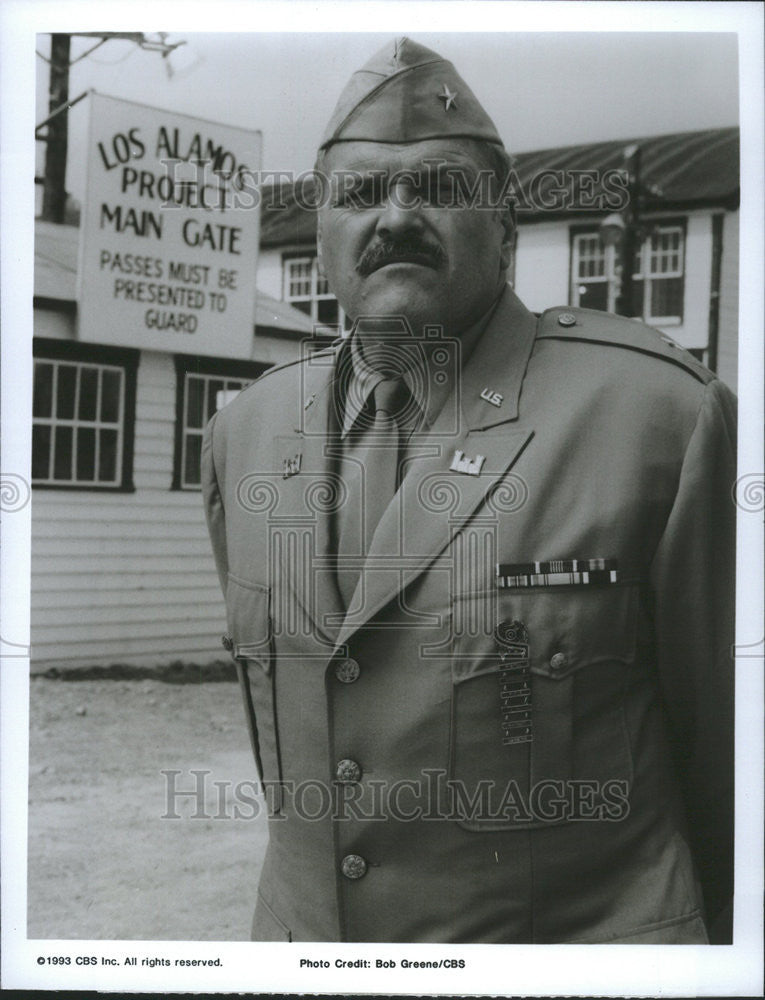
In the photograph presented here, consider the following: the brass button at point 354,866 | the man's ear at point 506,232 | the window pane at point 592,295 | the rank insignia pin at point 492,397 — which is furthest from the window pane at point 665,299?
the brass button at point 354,866

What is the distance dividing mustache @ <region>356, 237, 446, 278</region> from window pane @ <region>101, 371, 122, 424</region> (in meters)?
0.87

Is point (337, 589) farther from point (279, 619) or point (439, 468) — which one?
point (439, 468)

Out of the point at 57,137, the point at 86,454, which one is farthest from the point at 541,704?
the point at 57,137

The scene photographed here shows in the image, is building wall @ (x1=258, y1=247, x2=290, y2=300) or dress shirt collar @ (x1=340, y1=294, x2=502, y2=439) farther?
building wall @ (x1=258, y1=247, x2=290, y2=300)

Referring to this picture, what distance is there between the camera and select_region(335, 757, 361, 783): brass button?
2264 mm

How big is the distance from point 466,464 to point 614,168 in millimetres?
921

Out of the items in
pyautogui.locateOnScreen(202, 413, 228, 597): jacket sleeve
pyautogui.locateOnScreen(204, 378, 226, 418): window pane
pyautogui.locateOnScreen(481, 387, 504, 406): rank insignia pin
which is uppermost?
pyautogui.locateOnScreen(204, 378, 226, 418): window pane

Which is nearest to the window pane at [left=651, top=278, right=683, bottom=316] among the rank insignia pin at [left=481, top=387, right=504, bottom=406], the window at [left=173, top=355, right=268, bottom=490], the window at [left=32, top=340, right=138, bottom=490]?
the rank insignia pin at [left=481, top=387, right=504, bottom=406]

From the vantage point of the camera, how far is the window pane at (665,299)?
256cm

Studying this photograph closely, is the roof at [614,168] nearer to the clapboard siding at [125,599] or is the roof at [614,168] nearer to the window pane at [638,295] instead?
the window pane at [638,295]

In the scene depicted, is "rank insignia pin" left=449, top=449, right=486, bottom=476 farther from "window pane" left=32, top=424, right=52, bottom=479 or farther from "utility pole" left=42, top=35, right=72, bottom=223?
"utility pole" left=42, top=35, right=72, bottom=223

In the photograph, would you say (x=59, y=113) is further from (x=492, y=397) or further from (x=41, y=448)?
(x=492, y=397)

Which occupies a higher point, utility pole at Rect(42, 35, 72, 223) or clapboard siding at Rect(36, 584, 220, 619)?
utility pole at Rect(42, 35, 72, 223)

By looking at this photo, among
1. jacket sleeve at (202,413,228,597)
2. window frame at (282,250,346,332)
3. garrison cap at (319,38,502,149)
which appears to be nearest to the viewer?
garrison cap at (319,38,502,149)
